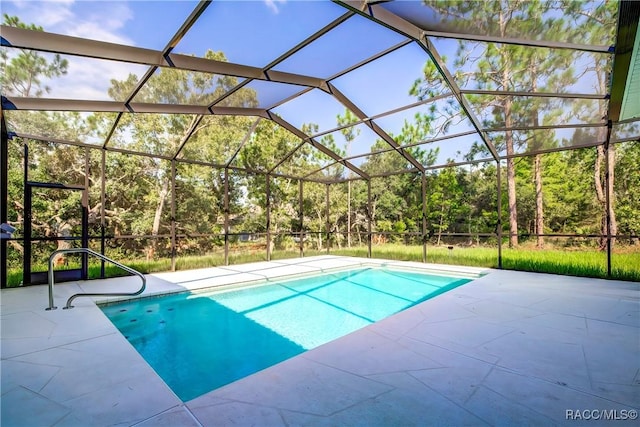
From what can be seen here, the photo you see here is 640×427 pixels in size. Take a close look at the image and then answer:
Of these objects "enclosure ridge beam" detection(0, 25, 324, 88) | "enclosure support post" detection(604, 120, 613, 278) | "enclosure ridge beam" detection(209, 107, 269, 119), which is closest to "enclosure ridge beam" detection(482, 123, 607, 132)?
"enclosure support post" detection(604, 120, 613, 278)

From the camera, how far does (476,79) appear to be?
5941mm

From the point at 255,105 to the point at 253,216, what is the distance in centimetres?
844

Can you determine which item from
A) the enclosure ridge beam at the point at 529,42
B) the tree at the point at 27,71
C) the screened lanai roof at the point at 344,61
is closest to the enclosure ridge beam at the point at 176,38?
the screened lanai roof at the point at 344,61

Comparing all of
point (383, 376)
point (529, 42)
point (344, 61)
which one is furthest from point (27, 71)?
point (529, 42)

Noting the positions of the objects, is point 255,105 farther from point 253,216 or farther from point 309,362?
point 253,216

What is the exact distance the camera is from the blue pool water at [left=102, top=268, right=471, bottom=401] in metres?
3.18

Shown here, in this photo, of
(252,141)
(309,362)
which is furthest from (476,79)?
(252,141)

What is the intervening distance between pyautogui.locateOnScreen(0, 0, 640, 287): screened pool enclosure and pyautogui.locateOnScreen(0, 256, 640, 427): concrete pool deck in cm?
137

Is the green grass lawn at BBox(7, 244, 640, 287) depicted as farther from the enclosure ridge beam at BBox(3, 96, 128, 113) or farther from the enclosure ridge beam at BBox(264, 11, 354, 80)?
the enclosure ridge beam at BBox(264, 11, 354, 80)

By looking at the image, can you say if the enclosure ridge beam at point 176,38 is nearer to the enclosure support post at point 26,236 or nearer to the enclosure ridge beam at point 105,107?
the enclosure ridge beam at point 105,107

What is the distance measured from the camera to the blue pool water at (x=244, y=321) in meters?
3.18

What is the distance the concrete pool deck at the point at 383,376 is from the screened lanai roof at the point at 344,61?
3017 millimetres

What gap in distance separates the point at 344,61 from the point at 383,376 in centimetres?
433

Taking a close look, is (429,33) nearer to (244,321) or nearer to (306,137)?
(306,137)
